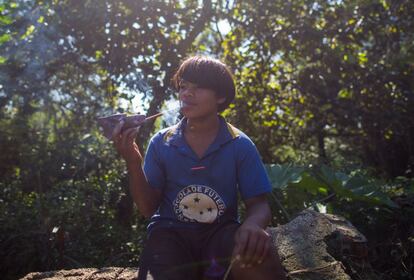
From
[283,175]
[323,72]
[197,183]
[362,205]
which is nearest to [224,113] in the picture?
[323,72]

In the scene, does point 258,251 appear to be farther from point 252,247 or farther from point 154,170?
point 154,170

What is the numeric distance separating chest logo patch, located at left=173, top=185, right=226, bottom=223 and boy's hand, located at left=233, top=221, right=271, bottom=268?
309 millimetres

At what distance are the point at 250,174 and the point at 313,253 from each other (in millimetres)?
706

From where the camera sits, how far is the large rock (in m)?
2.56

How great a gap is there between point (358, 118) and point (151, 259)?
523 centimetres

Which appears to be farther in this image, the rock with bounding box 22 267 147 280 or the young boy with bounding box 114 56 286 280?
the rock with bounding box 22 267 147 280

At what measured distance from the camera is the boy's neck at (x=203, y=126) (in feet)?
7.93

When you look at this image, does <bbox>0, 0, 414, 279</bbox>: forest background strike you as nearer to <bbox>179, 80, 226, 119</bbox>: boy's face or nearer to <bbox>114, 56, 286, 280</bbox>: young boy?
<bbox>114, 56, 286, 280</bbox>: young boy

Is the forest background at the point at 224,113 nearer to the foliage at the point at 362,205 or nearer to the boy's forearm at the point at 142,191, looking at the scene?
the foliage at the point at 362,205

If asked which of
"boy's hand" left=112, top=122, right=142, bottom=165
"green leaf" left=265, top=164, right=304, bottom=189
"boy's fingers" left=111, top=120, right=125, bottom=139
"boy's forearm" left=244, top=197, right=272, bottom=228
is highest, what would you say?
"boy's fingers" left=111, top=120, right=125, bottom=139

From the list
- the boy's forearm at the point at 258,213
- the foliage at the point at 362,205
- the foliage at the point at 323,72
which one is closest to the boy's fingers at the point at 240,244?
the boy's forearm at the point at 258,213

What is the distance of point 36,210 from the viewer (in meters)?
4.29

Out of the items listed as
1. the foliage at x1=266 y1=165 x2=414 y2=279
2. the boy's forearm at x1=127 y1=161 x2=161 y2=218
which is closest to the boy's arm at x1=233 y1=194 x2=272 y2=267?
the boy's forearm at x1=127 y1=161 x2=161 y2=218

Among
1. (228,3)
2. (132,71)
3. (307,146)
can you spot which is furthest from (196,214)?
(307,146)
